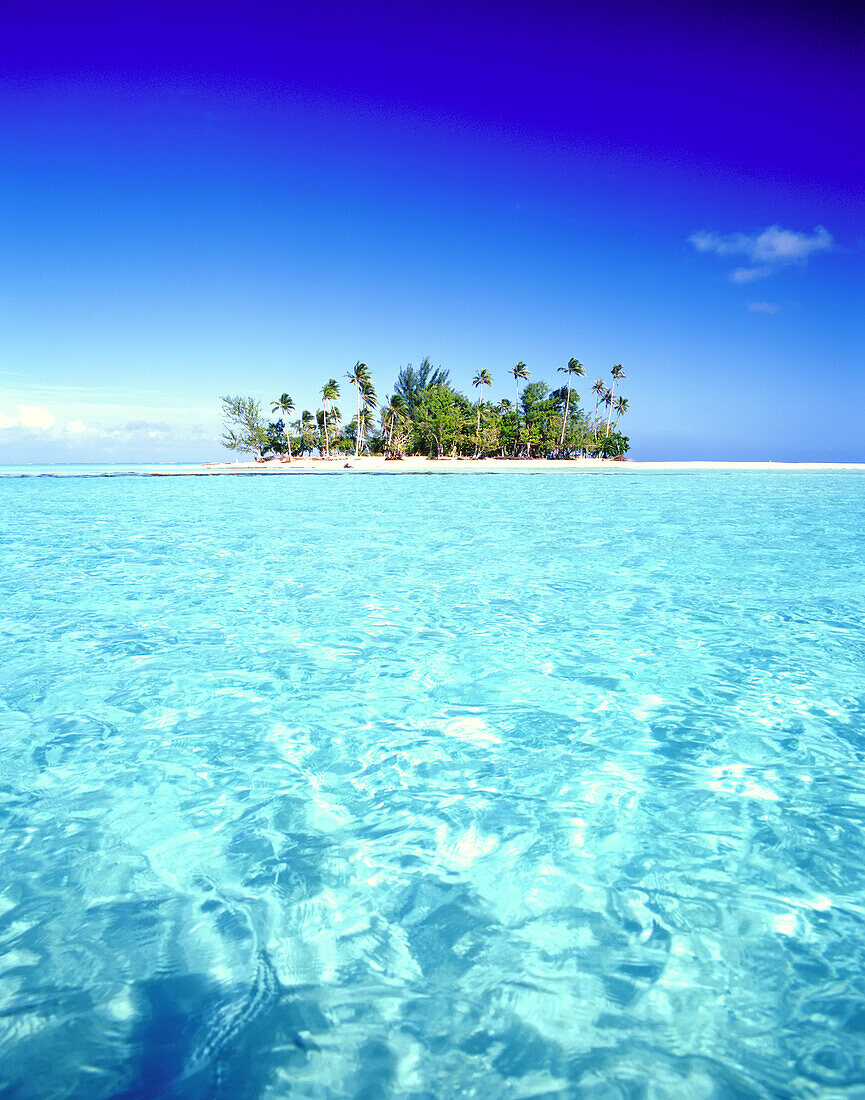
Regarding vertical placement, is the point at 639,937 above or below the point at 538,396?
below

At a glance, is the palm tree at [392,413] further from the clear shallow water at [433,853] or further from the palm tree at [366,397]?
the clear shallow water at [433,853]

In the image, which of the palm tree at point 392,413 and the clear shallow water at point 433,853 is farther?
the palm tree at point 392,413

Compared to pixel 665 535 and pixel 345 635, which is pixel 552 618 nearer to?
pixel 345 635

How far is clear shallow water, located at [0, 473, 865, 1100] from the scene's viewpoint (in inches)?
88.7

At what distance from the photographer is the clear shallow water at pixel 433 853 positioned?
2252mm

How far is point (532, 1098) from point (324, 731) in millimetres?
2907

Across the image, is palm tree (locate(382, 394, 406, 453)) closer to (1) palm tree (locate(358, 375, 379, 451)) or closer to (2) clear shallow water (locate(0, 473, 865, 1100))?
(1) palm tree (locate(358, 375, 379, 451))

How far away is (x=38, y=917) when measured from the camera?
112 inches

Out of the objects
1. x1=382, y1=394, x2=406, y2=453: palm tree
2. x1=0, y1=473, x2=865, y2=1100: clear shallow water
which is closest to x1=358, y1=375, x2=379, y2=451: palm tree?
x1=382, y1=394, x2=406, y2=453: palm tree

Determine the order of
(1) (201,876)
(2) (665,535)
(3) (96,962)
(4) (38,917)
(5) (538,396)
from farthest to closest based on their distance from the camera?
(5) (538,396)
(2) (665,535)
(1) (201,876)
(4) (38,917)
(3) (96,962)

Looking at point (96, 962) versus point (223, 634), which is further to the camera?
point (223, 634)

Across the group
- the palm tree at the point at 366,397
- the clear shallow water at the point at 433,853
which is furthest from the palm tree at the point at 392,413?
the clear shallow water at the point at 433,853

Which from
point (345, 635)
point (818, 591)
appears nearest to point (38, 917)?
point (345, 635)

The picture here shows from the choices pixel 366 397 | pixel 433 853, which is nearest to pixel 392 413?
pixel 366 397
